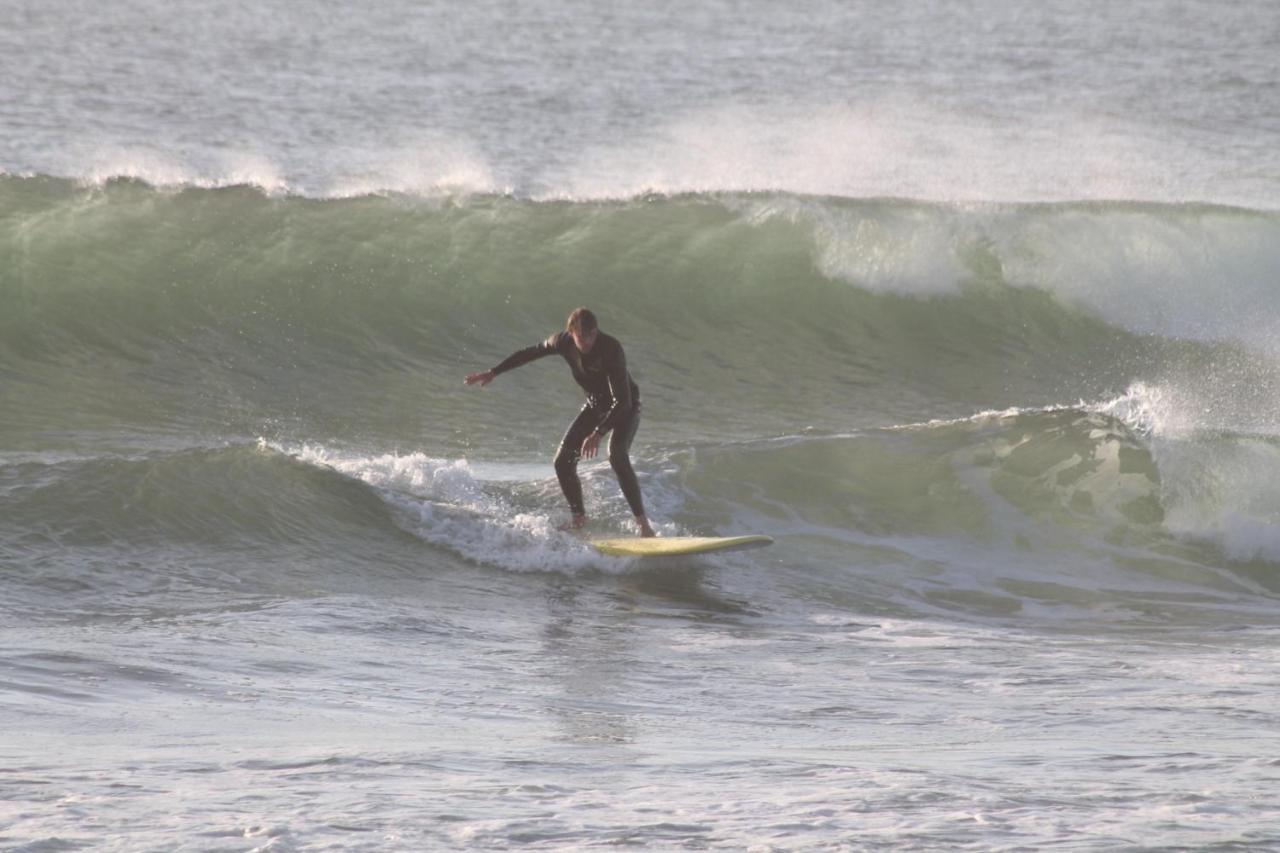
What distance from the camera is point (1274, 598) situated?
32.3 ft

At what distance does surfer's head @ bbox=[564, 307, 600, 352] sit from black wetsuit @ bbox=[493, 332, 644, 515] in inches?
1.7

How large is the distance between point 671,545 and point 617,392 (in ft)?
2.83

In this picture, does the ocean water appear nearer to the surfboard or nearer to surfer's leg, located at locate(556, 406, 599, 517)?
the surfboard

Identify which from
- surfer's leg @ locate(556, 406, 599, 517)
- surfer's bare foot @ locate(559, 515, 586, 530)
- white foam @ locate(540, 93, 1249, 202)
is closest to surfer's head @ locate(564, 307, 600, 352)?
surfer's leg @ locate(556, 406, 599, 517)

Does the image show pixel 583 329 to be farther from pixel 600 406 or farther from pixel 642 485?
pixel 642 485

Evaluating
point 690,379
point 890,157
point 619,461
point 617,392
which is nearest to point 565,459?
point 619,461

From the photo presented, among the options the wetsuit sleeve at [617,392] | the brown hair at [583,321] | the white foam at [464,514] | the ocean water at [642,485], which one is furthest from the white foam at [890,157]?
the brown hair at [583,321]

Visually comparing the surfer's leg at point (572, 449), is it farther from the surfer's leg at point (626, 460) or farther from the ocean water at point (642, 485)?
the ocean water at point (642, 485)

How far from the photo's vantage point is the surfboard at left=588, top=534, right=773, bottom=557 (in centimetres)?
923

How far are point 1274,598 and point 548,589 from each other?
13.4ft

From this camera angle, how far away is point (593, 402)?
9516mm

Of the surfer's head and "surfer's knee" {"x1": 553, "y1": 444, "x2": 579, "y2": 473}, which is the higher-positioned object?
the surfer's head

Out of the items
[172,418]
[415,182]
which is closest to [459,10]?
[415,182]

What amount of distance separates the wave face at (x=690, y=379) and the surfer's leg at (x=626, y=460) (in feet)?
1.29
